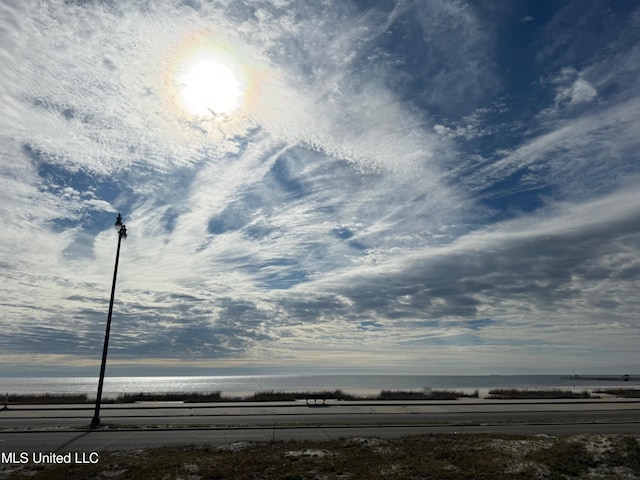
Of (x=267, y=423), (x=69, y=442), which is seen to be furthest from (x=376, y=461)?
(x=69, y=442)

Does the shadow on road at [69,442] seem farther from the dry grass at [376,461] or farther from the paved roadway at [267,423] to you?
the dry grass at [376,461]

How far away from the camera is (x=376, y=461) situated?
13.4 metres

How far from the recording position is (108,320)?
24.6 meters

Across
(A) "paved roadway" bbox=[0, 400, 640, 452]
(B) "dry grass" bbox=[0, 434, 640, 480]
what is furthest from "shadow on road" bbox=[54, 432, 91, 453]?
(B) "dry grass" bbox=[0, 434, 640, 480]

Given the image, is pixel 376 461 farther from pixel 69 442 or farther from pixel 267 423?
pixel 69 442

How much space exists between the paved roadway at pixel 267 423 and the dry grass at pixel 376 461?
3257mm

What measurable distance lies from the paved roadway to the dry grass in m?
3.26

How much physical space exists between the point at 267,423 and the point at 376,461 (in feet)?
36.5

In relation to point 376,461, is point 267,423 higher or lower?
higher

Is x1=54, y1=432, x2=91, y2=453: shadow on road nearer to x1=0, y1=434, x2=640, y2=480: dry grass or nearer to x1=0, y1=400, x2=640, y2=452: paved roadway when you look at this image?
x1=0, y1=400, x2=640, y2=452: paved roadway

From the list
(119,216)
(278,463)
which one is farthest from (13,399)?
(278,463)

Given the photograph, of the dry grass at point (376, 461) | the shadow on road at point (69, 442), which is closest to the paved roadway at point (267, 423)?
the shadow on road at point (69, 442)

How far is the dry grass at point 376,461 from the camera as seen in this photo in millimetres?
12031

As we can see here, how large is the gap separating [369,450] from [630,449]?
28.9ft
